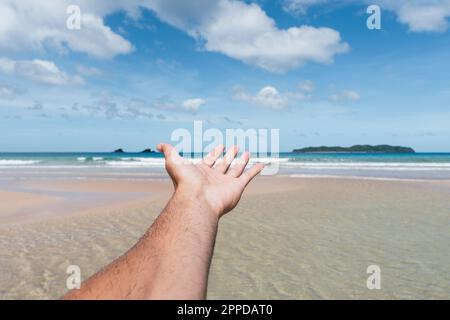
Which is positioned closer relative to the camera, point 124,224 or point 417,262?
point 417,262

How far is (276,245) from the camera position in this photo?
5.34 meters

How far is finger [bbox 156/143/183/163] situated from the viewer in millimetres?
2416

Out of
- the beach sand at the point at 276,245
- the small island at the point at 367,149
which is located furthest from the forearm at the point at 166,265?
the small island at the point at 367,149

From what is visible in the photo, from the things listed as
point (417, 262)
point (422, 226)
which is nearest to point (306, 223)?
point (422, 226)

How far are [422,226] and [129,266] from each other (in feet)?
21.3

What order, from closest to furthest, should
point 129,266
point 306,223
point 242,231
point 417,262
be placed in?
point 129,266 → point 417,262 → point 242,231 → point 306,223

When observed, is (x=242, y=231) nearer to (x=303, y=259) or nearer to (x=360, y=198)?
(x=303, y=259)

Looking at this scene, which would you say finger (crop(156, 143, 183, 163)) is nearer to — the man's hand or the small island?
the man's hand

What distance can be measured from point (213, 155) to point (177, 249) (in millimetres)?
1339

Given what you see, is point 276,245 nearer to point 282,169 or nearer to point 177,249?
point 177,249

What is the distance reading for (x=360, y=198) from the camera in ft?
34.1

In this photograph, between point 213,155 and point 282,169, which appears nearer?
point 213,155

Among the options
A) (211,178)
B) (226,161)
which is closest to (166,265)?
(211,178)

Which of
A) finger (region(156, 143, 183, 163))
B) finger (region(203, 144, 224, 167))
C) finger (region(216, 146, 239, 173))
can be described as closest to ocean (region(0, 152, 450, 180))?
finger (region(203, 144, 224, 167))
